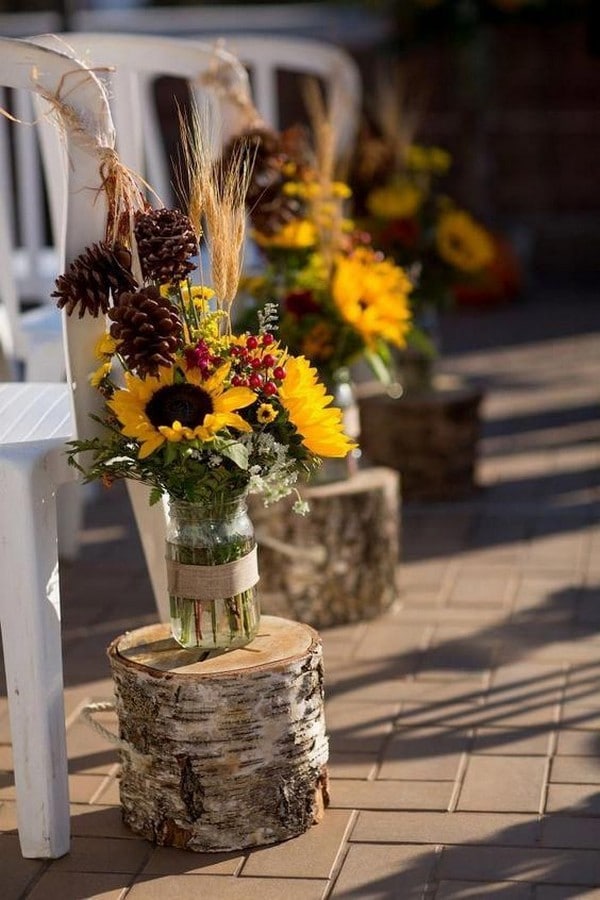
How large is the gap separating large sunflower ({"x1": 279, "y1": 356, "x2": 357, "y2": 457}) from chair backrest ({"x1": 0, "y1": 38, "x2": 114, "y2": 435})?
1.08ft

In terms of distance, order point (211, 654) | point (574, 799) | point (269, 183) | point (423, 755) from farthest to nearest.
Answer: point (269, 183) < point (423, 755) < point (574, 799) < point (211, 654)

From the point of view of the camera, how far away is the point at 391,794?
8.28ft

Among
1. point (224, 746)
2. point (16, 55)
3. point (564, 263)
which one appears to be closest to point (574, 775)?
point (224, 746)

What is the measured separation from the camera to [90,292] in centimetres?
222

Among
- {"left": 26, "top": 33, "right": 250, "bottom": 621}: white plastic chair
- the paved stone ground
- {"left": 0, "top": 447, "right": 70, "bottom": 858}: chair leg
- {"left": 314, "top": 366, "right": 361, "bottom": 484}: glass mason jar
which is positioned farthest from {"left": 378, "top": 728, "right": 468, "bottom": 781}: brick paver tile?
{"left": 26, "top": 33, "right": 250, "bottom": 621}: white plastic chair

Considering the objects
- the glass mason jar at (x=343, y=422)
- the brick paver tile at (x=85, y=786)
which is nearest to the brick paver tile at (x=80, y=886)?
the brick paver tile at (x=85, y=786)

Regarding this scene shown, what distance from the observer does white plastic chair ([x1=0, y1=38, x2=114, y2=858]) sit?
224cm

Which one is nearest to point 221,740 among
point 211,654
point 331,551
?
point 211,654

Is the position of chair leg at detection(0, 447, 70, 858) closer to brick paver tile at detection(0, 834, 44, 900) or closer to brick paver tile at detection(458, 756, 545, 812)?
brick paver tile at detection(0, 834, 44, 900)

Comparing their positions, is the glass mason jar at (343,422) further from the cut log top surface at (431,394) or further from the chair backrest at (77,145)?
the chair backrest at (77,145)

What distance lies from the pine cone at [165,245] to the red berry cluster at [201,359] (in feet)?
0.41

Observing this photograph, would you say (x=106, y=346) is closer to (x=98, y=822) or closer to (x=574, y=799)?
(x=98, y=822)

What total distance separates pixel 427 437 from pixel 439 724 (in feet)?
5.23

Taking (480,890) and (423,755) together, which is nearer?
(480,890)
